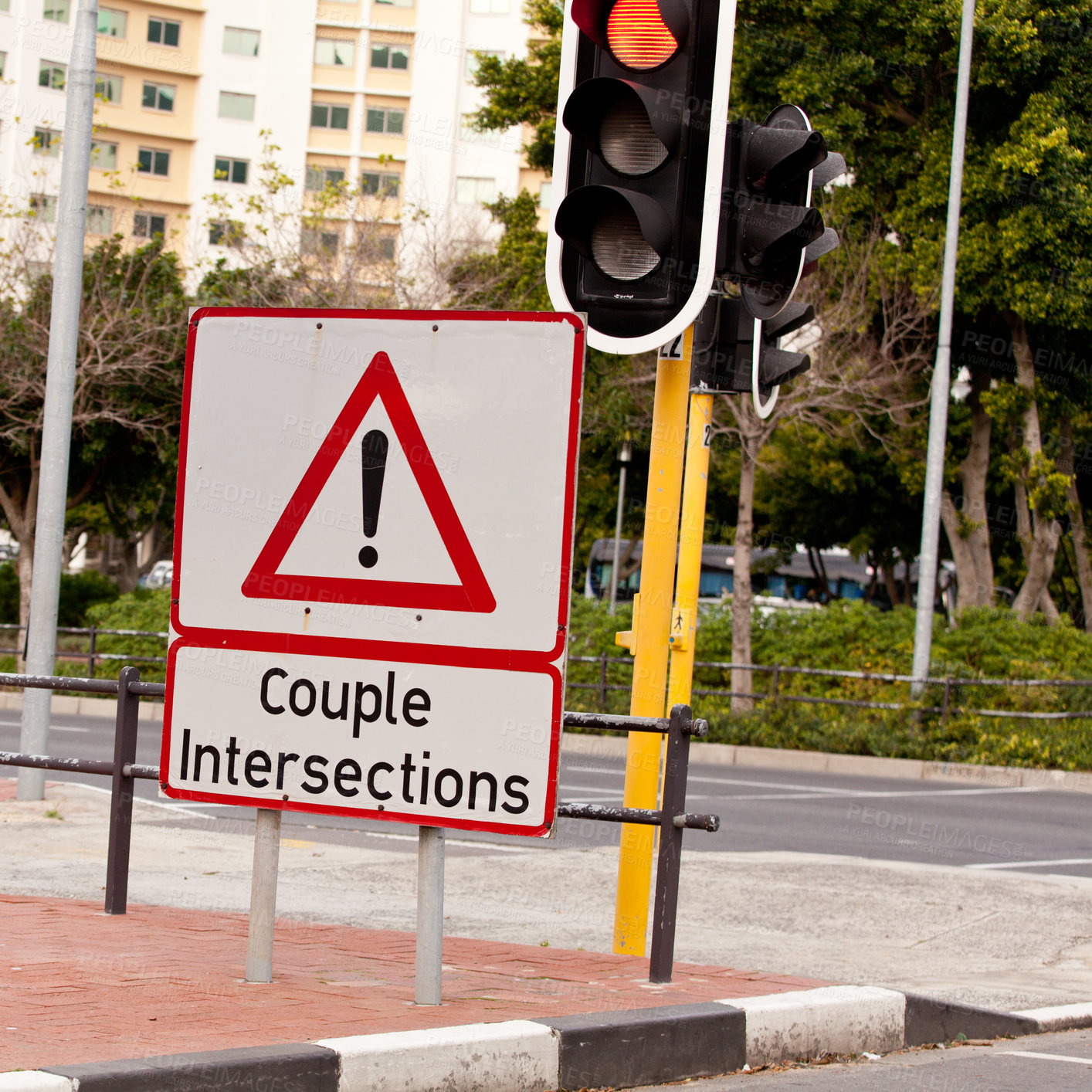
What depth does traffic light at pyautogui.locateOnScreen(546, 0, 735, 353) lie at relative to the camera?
5359 millimetres

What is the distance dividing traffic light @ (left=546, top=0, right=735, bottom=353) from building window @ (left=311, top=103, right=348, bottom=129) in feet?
230

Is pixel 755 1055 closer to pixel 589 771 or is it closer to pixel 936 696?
pixel 589 771

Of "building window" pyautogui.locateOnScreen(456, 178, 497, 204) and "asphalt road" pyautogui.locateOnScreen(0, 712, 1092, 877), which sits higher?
"building window" pyautogui.locateOnScreen(456, 178, 497, 204)

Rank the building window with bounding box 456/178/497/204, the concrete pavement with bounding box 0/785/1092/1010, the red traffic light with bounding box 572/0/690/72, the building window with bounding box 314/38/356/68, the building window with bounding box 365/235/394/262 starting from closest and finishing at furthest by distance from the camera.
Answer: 1. the red traffic light with bounding box 572/0/690/72
2. the concrete pavement with bounding box 0/785/1092/1010
3. the building window with bounding box 365/235/394/262
4. the building window with bounding box 456/178/497/204
5. the building window with bounding box 314/38/356/68

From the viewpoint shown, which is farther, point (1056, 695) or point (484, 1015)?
point (1056, 695)

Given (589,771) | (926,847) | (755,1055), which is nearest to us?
(755,1055)

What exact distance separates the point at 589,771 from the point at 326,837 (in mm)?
6172

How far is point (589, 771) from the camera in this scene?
1666 centimetres

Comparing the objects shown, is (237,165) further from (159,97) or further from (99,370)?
(99,370)

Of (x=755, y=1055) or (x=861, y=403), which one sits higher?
(x=861, y=403)

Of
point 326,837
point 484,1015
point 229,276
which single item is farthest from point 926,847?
point 229,276

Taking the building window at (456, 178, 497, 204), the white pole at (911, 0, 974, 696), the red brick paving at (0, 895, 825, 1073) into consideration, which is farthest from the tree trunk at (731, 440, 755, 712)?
the building window at (456, 178, 497, 204)

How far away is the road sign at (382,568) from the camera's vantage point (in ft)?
15.1

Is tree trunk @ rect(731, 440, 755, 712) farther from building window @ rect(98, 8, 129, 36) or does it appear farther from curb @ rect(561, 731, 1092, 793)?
building window @ rect(98, 8, 129, 36)
